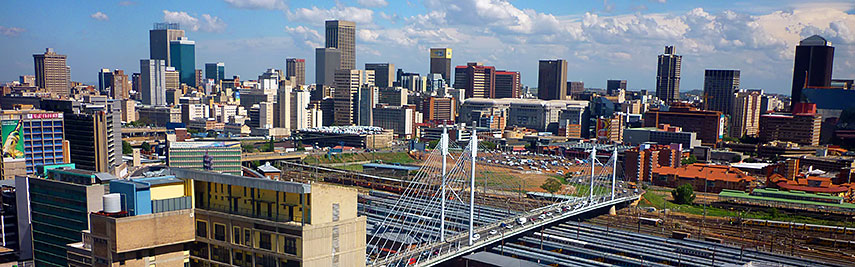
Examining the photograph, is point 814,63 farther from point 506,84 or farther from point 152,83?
point 152,83

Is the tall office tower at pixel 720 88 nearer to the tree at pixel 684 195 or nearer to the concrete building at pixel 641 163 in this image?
the concrete building at pixel 641 163

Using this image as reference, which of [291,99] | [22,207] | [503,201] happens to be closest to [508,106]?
A: [291,99]

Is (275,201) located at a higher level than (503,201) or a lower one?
higher

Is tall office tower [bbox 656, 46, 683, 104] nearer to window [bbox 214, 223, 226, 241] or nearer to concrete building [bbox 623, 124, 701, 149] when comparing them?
concrete building [bbox 623, 124, 701, 149]

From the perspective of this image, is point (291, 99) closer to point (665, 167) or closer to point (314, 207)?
point (665, 167)

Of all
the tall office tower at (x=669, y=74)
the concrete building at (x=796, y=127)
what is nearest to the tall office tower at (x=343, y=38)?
the tall office tower at (x=669, y=74)
